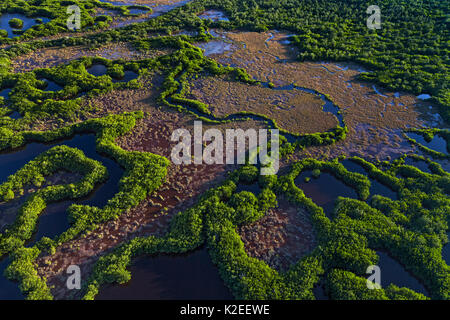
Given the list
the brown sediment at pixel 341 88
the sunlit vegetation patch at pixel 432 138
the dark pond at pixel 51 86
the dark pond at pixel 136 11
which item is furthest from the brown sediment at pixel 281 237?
the dark pond at pixel 136 11

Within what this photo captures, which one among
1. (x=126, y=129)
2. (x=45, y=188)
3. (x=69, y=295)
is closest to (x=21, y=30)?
(x=126, y=129)

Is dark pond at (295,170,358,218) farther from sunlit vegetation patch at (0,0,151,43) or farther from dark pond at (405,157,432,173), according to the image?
sunlit vegetation patch at (0,0,151,43)

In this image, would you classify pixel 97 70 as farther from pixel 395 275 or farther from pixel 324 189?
pixel 395 275

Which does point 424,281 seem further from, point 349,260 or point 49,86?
point 49,86

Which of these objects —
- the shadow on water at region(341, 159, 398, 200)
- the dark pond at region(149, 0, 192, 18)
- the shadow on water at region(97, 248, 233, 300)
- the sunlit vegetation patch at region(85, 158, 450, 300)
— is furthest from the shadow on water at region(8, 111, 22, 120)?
the shadow on water at region(341, 159, 398, 200)

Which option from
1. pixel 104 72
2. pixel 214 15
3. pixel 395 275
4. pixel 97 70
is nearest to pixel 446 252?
pixel 395 275

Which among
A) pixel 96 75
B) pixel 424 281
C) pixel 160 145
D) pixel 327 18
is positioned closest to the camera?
pixel 424 281
